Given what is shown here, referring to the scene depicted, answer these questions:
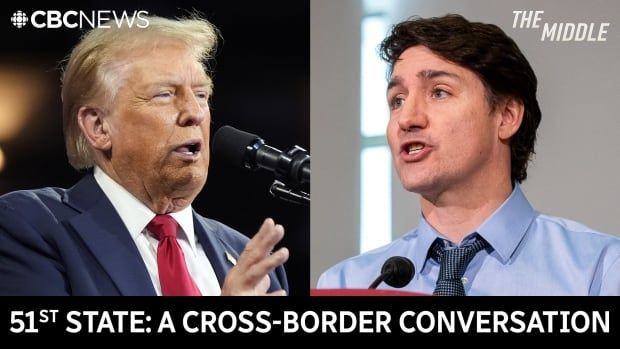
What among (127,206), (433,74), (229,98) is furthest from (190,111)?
(433,74)

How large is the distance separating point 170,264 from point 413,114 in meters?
1.21

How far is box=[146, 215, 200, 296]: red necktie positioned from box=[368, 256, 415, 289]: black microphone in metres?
0.79

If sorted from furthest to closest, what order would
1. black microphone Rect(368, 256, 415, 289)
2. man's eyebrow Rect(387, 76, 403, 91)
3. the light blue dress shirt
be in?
1. man's eyebrow Rect(387, 76, 403, 91)
2. black microphone Rect(368, 256, 415, 289)
3. the light blue dress shirt

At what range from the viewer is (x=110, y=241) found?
16.2ft

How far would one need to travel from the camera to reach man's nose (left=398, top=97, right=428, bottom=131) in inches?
196

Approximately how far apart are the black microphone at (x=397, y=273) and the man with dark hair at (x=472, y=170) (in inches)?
1.9

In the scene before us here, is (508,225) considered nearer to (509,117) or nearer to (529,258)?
(529,258)

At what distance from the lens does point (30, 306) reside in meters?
4.96

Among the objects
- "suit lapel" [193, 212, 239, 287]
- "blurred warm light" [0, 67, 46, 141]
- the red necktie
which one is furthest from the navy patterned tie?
"blurred warm light" [0, 67, 46, 141]

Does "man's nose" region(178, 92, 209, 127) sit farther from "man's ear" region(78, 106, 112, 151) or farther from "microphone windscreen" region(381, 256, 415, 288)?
"microphone windscreen" region(381, 256, 415, 288)

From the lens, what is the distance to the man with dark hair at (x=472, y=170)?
16.2 ft

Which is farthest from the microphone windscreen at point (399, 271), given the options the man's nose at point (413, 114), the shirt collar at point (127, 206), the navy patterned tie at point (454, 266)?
the shirt collar at point (127, 206)

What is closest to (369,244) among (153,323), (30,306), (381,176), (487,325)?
(381,176)

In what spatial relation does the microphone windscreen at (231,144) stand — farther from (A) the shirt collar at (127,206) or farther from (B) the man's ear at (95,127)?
(B) the man's ear at (95,127)
